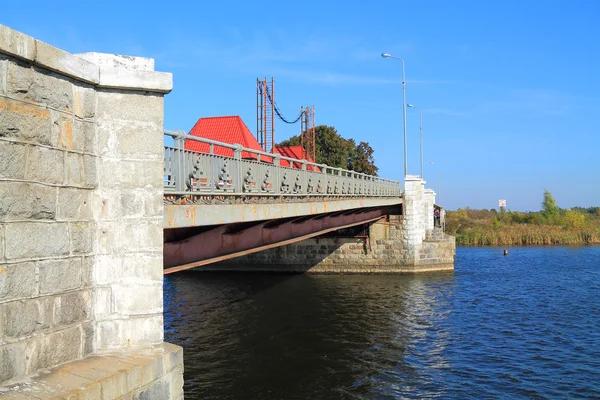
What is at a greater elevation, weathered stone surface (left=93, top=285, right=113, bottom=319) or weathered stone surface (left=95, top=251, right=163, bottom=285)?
weathered stone surface (left=95, top=251, right=163, bottom=285)

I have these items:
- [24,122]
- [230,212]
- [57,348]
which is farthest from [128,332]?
[230,212]

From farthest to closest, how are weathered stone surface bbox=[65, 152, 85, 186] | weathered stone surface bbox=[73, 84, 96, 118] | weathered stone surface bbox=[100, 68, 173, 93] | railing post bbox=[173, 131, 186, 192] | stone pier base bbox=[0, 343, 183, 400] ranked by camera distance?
railing post bbox=[173, 131, 186, 192]
weathered stone surface bbox=[100, 68, 173, 93]
weathered stone surface bbox=[73, 84, 96, 118]
weathered stone surface bbox=[65, 152, 85, 186]
stone pier base bbox=[0, 343, 183, 400]

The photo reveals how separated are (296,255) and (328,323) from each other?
13.6 meters

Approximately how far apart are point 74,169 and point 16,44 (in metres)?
1.24

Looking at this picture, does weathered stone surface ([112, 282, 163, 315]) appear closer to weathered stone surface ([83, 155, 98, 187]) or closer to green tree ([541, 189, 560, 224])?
weathered stone surface ([83, 155, 98, 187])

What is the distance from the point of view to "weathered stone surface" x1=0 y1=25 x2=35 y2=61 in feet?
13.4

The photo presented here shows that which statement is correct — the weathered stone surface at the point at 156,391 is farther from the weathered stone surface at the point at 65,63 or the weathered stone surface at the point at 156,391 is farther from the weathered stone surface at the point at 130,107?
the weathered stone surface at the point at 65,63

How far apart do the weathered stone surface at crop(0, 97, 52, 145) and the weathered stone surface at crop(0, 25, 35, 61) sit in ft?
1.31

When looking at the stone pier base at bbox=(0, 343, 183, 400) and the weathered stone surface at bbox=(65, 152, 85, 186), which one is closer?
the stone pier base at bbox=(0, 343, 183, 400)

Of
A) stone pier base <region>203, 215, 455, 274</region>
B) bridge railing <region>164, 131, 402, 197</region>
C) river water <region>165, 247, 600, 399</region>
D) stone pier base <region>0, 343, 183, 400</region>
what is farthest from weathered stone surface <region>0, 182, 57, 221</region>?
stone pier base <region>203, 215, 455, 274</region>

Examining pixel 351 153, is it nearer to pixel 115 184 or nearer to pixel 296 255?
pixel 296 255

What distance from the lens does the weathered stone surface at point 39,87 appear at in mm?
4270

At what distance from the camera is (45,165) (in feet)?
15.0

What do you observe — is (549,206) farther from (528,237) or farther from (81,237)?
(81,237)
